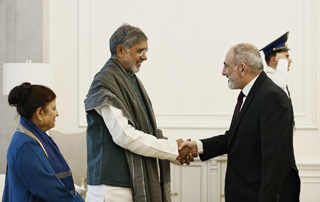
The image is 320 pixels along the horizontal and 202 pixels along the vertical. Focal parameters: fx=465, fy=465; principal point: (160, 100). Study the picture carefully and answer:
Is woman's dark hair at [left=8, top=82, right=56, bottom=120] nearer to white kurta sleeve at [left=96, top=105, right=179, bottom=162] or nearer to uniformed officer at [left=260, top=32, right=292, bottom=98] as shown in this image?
white kurta sleeve at [left=96, top=105, right=179, bottom=162]

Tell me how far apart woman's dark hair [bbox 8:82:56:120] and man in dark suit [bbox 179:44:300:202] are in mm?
1086

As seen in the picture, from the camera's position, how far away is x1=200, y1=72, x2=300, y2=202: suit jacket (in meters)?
2.41

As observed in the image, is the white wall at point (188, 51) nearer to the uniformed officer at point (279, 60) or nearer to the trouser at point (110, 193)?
the uniformed officer at point (279, 60)

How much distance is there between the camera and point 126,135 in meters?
2.56

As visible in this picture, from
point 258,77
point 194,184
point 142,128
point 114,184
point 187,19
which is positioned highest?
point 187,19

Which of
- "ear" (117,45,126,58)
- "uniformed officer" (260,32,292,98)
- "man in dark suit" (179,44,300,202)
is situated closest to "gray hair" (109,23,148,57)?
"ear" (117,45,126,58)

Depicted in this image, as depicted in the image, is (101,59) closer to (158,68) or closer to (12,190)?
(158,68)

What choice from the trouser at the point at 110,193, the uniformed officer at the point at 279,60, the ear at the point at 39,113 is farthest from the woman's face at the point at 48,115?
the uniformed officer at the point at 279,60

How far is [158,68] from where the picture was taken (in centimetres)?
497

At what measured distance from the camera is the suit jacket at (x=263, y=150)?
2.41 m

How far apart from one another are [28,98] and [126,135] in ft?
1.92

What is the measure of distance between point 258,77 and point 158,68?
7.85 ft

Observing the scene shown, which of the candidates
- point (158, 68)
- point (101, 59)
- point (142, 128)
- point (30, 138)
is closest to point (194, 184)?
point (158, 68)

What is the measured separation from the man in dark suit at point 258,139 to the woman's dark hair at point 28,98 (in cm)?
109
